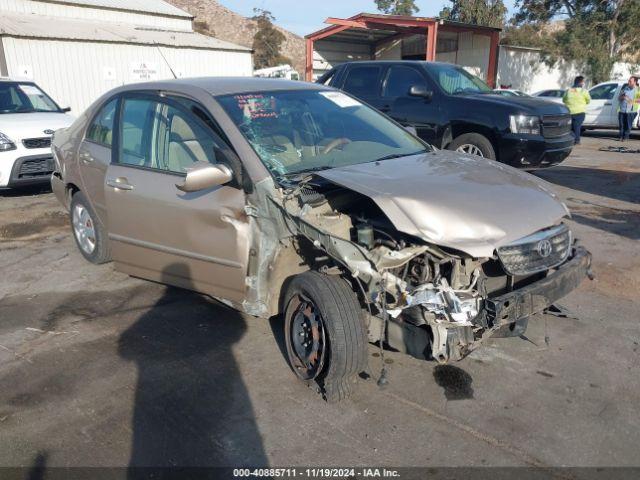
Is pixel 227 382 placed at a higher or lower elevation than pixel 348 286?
lower

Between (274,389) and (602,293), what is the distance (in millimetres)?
3003

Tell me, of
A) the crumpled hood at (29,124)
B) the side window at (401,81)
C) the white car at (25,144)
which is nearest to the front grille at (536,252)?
the side window at (401,81)

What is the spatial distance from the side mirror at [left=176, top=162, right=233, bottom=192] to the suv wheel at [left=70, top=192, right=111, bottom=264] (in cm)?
205

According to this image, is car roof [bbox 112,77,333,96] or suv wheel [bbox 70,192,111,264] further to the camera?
suv wheel [bbox 70,192,111,264]

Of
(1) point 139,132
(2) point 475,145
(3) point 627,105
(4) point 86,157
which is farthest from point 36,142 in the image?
(3) point 627,105

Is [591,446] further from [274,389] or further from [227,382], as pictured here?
[227,382]

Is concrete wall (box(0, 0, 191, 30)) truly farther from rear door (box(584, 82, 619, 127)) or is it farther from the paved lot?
the paved lot

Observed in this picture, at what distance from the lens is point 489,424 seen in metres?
3.04

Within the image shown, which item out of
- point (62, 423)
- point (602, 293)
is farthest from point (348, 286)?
point (602, 293)

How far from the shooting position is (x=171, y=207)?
393 centimetres

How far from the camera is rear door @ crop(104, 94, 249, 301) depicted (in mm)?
3654

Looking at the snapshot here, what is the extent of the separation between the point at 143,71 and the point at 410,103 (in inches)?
544

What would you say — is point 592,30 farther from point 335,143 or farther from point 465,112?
point 335,143

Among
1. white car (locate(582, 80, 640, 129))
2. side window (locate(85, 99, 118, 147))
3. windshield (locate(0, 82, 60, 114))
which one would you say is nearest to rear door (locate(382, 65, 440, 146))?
side window (locate(85, 99, 118, 147))
